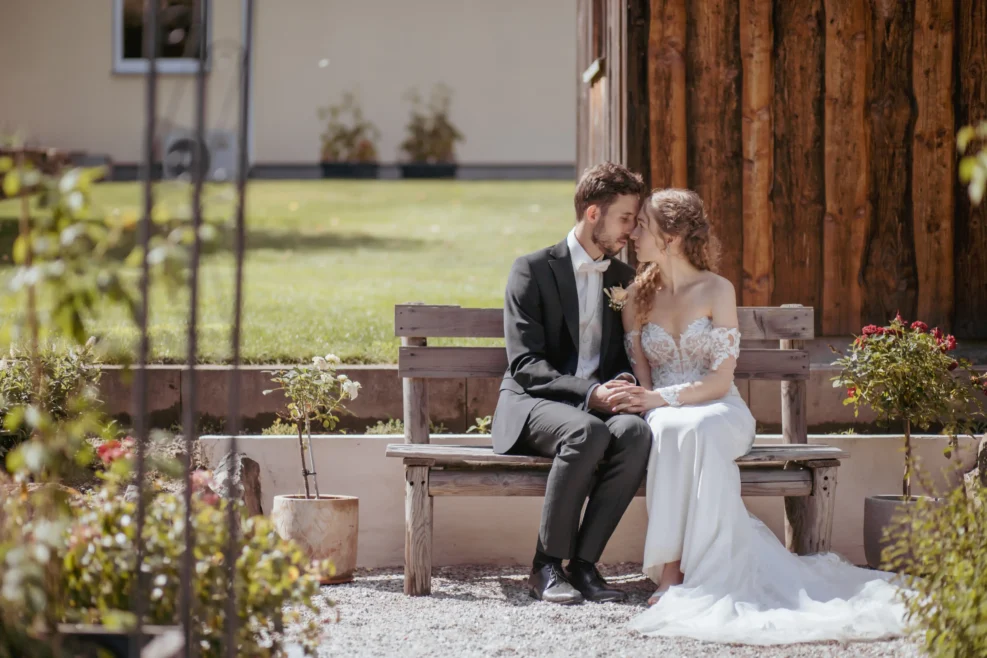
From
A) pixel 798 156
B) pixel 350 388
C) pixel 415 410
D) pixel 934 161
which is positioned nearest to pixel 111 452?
pixel 350 388

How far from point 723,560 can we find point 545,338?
3.68ft

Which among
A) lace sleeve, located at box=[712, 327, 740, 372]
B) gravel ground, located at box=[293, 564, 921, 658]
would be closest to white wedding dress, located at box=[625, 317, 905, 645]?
lace sleeve, located at box=[712, 327, 740, 372]

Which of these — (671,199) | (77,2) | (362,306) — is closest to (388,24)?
(77,2)

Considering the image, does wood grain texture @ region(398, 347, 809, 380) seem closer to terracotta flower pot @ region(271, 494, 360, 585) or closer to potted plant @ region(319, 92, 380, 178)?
terracotta flower pot @ region(271, 494, 360, 585)

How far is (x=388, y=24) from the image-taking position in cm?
1540

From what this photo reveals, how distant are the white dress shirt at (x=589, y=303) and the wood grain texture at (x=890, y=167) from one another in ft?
6.26

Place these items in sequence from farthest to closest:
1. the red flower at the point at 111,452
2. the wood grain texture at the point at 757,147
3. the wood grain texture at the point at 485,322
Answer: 1. the wood grain texture at the point at 757,147
2. the wood grain texture at the point at 485,322
3. the red flower at the point at 111,452

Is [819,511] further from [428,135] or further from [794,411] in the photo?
[428,135]

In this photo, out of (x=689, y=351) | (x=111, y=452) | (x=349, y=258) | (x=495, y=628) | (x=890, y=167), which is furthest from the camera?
(x=349, y=258)

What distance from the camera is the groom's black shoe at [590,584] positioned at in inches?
161

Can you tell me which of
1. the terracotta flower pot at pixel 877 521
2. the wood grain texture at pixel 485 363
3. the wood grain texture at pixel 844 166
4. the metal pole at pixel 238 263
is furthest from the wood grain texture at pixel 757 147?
the metal pole at pixel 238 263

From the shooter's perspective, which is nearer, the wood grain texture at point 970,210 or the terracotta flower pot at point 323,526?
the terracotta flower pot at point 323,526

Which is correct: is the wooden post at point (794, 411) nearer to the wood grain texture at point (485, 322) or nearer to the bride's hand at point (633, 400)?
the wood grain texture at point (485, 322)

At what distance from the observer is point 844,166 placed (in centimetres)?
575
